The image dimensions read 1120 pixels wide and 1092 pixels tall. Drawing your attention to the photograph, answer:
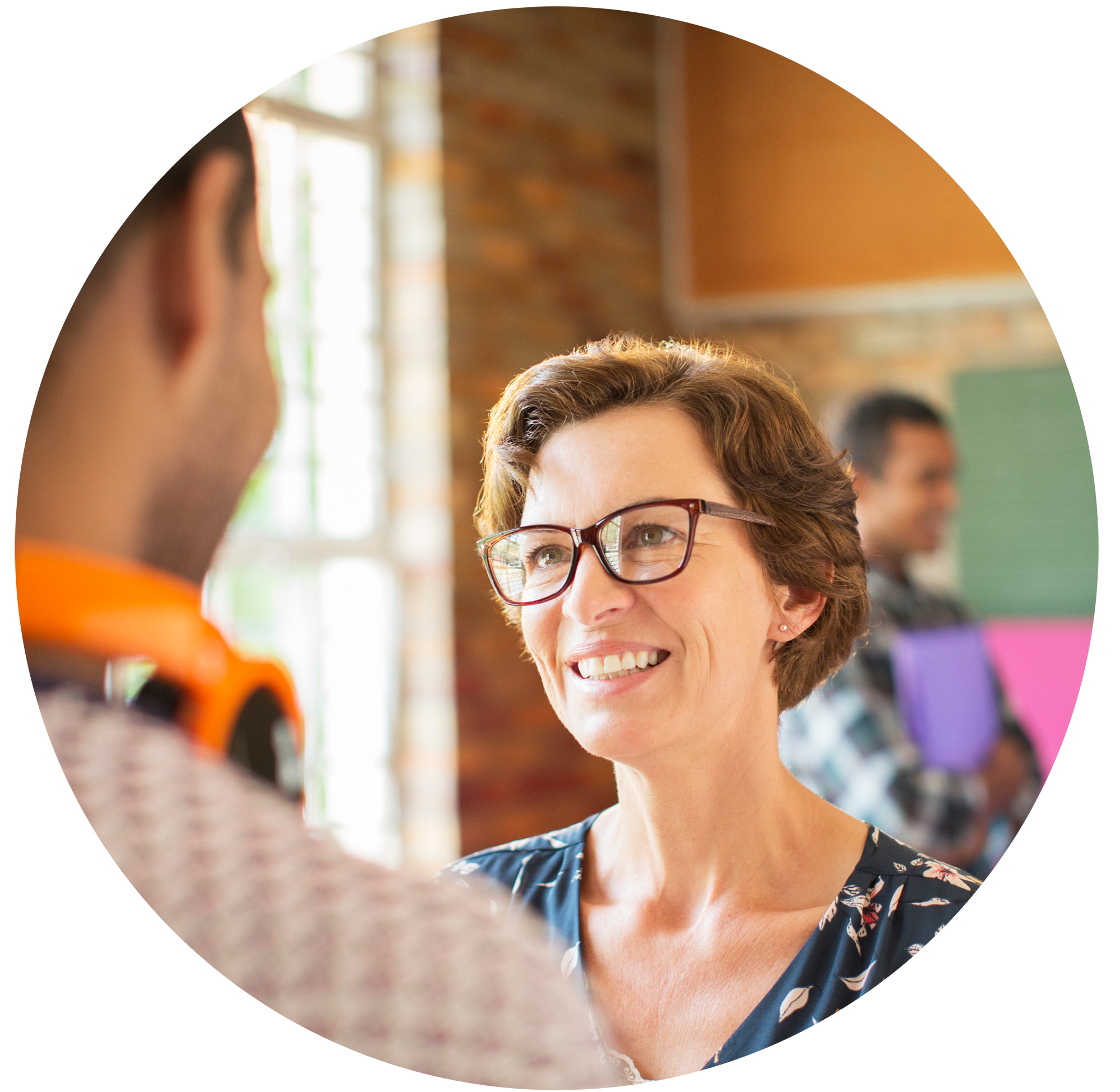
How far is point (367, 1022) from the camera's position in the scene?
40 centimetres

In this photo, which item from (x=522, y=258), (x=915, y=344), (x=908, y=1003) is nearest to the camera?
(x=908, y=1003)

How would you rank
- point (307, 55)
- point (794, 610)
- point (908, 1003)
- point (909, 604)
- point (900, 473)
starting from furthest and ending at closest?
point (307, 55), point (900, 473), point (909, 604), point (794, 610), point (908, 1003)

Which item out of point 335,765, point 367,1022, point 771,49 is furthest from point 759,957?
point 771,49

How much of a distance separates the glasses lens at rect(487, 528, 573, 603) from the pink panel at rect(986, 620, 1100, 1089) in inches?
84.6

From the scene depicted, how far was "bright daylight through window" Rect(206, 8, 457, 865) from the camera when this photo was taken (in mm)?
3484

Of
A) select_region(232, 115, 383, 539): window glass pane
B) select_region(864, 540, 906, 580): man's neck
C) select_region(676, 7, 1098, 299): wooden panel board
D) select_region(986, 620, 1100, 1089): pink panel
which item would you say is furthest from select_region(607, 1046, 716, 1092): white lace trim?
select_region(676, 7, 1098, 299): wooden panel board

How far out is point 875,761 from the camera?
2107 millimetres

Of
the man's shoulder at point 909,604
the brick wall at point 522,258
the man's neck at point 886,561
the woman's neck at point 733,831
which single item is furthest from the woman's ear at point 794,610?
the brick wall at point 522,258

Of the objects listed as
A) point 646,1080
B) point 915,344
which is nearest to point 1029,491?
point 915,344

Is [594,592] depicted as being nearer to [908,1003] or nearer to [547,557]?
[547,557]

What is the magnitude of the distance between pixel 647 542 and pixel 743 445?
0.17 m

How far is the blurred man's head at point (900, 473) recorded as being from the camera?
98.7 inches

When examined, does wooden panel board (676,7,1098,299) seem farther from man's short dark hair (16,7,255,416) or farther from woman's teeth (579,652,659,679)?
man's short dark hair (16,7,255,416)

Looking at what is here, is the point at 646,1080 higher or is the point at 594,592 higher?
the point at 594,592
